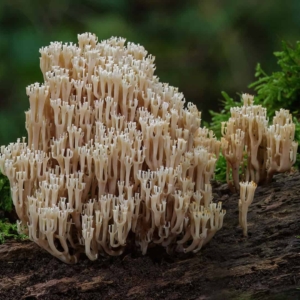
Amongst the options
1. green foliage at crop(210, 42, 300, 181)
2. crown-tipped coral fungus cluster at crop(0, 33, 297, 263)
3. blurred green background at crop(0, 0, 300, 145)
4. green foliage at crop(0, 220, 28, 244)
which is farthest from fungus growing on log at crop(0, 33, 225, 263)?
blurred green background at crop(0, 0, 300, 145)

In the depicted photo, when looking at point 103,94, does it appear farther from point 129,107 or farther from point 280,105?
point 280,105

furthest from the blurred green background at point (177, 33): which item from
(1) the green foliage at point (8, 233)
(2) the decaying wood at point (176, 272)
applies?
(2) the decaying wood at point (176, 272)

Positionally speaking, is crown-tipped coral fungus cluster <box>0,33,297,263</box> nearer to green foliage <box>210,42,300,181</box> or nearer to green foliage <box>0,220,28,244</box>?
green foliage <box>0,220,28,244</box>

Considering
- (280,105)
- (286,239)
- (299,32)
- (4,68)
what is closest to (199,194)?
(286,239)

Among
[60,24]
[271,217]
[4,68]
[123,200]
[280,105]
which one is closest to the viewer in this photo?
[123,200]

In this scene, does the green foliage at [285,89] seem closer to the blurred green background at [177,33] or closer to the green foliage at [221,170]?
the green foliage at [221,170]
